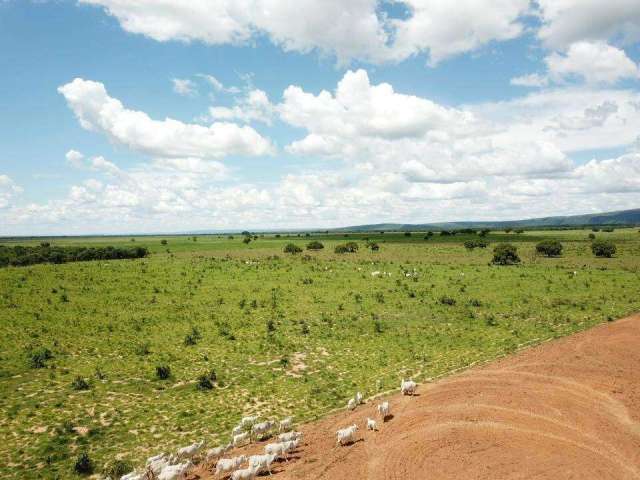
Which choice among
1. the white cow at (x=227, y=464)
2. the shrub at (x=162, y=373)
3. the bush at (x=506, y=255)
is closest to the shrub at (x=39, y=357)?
the shrub at (x=162, y=373)

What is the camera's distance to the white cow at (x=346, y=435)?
672 inches

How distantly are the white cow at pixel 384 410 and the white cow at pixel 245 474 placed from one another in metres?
6.72

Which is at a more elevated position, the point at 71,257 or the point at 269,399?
the point at 71,257

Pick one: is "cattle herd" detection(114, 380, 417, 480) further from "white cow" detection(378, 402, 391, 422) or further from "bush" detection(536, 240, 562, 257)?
"bush" detection(536, 240, 562, 257)

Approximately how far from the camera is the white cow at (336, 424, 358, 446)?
56.0 feet

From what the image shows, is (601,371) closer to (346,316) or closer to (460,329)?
(460,329)

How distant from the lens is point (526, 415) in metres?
18.9

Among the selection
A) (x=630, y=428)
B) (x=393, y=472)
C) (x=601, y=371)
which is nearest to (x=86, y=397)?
(x=393, y=472)

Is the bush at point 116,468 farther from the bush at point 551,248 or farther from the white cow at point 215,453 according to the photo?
the bush at point 551,248

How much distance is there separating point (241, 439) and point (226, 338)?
17484mm

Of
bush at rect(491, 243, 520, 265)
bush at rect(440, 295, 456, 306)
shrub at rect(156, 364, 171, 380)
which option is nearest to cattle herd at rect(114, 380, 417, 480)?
shrub at rect(156, 364, 171, 380)

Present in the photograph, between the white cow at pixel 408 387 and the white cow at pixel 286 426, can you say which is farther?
the white cow at pixel 408 387

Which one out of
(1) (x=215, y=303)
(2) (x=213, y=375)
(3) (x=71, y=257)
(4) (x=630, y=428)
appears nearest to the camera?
(4) (x=630, y=428)

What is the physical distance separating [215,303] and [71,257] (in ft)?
215
